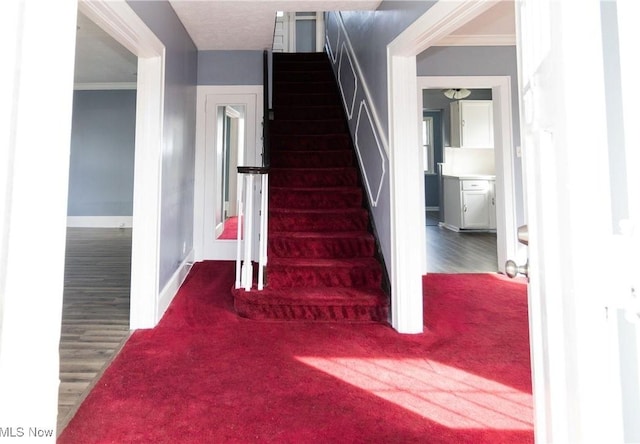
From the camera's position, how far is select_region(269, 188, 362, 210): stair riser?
3000 mm

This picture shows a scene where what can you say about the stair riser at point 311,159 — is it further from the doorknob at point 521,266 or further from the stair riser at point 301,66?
the doorknob at point 521,266

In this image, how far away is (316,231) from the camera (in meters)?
2.83

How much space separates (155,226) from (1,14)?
5.43 feet

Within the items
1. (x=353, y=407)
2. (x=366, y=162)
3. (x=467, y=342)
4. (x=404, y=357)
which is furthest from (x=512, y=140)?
(x=353, y=407)

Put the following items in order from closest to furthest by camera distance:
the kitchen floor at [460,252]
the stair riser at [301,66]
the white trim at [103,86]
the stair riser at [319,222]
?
the stair riser at [319,222] → the kitchen floor at [460,252] → the stair riser at [301,66] → the white trim at [103,86]

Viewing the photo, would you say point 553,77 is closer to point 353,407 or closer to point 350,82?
point 353,407

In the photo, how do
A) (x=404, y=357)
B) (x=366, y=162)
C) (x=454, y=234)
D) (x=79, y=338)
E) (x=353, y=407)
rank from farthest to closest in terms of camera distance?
(x=454, y=234)
(x=366, y=162)
(x=79, y=338)
(x=404, y=357)
(x=353, y=407)

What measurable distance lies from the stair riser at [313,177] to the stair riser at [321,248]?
0.75 m

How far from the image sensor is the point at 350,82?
3562 millimetres

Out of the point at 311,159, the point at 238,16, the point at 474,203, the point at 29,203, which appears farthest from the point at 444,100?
the point at 29,203

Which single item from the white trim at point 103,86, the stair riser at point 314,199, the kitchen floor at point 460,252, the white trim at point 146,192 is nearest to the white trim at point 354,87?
the stair riser at point 314,199

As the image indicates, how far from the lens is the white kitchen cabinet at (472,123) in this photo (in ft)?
19.2

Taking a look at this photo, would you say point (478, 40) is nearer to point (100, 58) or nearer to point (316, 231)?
point (316, 231)

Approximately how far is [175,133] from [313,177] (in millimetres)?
1260
